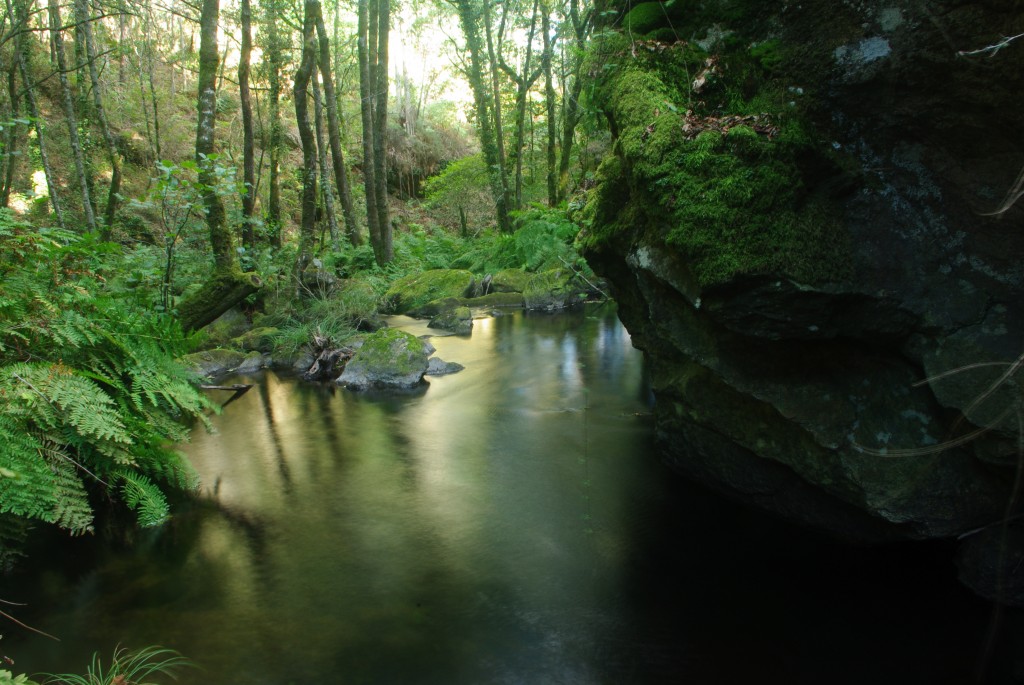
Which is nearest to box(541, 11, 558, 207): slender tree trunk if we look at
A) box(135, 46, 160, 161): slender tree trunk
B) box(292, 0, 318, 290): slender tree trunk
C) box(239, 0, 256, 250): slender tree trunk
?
box(292, 0, 318, 290): slender tree trunk

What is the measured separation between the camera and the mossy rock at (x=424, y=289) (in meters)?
16.0

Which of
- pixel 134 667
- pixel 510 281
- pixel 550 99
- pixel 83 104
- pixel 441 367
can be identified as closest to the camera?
pixel 134 667

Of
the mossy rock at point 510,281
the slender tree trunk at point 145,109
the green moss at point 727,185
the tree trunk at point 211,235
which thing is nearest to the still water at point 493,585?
the green moss at point 727,185

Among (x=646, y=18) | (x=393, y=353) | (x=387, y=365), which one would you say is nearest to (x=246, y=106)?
(x=393, y=353)

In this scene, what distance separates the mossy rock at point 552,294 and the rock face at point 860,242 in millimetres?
11099

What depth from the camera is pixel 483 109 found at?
22.3 metres

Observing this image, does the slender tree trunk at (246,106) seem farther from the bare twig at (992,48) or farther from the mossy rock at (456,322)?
the bare twig at (992,48)

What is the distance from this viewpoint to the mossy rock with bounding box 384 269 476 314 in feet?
52.6

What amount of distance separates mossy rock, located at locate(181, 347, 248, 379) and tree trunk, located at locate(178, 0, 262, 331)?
0.61 metres

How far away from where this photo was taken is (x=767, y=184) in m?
3.71

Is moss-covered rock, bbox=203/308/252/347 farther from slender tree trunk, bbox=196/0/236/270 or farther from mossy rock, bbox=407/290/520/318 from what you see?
mossy rock, bbox=407/290/520/318

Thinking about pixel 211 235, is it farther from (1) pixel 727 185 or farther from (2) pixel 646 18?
(1) pixel 727 185

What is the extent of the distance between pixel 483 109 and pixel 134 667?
21.8 m

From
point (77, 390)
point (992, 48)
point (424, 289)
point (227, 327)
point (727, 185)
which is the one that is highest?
point (992, 48)
